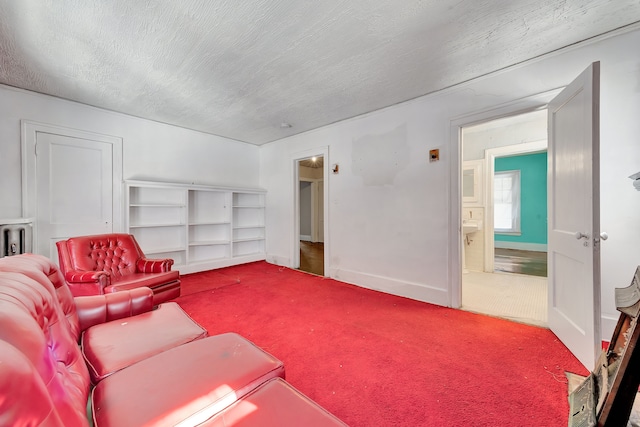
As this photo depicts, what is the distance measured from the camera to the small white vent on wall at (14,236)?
263 cm

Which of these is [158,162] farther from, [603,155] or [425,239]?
[603,155]

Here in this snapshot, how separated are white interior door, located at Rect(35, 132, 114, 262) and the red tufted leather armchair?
0.85m

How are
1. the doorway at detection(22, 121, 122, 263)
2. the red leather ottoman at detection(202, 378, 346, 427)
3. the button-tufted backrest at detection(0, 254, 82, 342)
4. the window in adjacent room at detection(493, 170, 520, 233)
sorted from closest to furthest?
the red leather ottoman at detection(202, 378, 346, 427) < the button-tufted backrest at detection(0, 254, 82, 342) < the doorway at detection(22, 121, 122, 263) < the window in adjacent room at detection(493, 170, 520, 233)

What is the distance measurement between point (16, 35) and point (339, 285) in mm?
4137

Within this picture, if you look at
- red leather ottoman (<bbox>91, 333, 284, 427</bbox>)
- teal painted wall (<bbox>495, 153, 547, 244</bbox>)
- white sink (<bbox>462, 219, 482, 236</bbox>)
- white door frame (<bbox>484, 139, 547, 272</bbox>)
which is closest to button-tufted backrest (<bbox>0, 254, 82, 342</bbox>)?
red leather ottoman (<bbox>91, 333, 284, 427</bbox>)

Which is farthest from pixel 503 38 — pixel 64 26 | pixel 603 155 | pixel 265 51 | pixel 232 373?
pixel 64 26

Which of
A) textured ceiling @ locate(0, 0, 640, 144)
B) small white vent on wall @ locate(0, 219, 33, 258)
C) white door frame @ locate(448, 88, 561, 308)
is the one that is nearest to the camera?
textured ceiling @ locate(0, 0, 640, 144)

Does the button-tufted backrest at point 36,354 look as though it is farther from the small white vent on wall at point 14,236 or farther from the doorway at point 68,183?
the doorway at point 68,183

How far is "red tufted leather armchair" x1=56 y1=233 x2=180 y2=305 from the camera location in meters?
2.35

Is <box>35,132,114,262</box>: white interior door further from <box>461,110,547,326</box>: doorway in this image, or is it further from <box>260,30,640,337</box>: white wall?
<box>461,110,547,326</box>: doorway

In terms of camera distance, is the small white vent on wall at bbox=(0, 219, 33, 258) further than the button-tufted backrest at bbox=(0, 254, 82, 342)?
Yes

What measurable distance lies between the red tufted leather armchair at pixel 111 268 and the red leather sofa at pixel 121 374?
1.13m

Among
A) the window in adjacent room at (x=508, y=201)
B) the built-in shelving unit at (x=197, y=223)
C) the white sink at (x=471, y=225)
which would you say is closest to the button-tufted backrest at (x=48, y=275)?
the built-in shelving unit at (x=197, y=223)

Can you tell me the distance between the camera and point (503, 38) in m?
2.06
